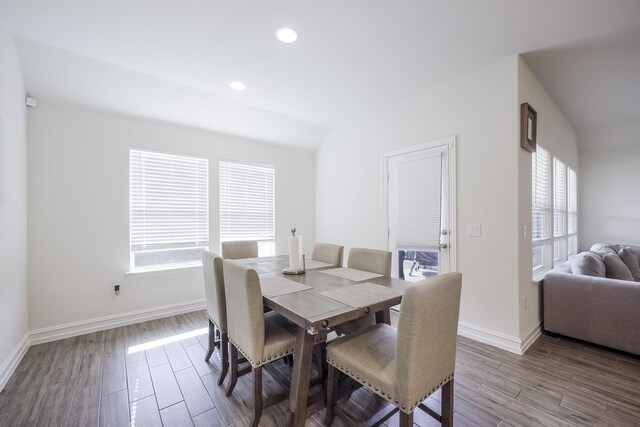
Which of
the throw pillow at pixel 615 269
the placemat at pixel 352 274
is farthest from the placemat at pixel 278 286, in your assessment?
the throw pillow at pixel 615 269

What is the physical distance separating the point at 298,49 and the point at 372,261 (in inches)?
79.9

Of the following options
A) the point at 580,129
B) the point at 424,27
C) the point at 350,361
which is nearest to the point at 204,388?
the point at 350,361

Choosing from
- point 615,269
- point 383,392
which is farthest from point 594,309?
point 383,392

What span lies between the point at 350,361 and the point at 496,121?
8.28 feet

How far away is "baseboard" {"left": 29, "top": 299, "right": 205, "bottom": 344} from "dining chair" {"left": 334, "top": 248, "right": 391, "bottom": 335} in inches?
91.6

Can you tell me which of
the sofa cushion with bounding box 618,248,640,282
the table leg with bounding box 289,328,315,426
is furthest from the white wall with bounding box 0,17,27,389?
the sofa cushion with bounding box 618,248,640,282

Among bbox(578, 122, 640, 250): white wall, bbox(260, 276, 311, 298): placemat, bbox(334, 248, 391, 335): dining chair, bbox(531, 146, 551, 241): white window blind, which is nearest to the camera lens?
bbox(260, 276, 311, 298): placemat

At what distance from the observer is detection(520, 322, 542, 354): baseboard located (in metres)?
2.44

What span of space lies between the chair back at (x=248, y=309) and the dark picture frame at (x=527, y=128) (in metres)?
2.65

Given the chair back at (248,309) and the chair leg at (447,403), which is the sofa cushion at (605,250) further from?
the chair back at (248,309)

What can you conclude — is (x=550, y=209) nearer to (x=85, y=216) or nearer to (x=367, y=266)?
(x=367, y=266)

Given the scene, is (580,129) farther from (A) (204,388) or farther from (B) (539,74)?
(A) (204,388)

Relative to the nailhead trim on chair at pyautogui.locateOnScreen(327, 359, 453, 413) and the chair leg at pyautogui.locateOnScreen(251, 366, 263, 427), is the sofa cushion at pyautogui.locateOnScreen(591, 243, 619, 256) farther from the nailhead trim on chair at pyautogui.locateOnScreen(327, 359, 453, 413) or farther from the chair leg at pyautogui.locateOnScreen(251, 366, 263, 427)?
the chair leg at pyautogui.locateOnScreen(251, 366, 263, 427)

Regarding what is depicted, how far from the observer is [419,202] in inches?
125
